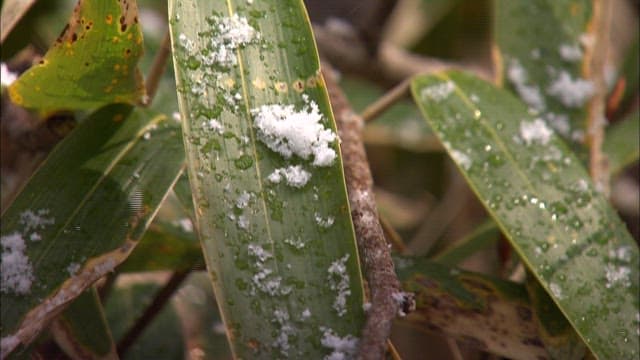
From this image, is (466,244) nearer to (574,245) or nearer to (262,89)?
(574,245)

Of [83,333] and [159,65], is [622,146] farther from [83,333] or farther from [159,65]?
[83,333]

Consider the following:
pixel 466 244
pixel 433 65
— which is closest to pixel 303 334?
pixel 466 244

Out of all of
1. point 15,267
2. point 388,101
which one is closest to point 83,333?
point 15,267

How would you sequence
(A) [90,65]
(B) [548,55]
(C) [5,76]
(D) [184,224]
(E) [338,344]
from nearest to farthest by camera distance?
1. (E) [338,344]
2. (A) [90,65]
3. (C) [5,76]
4. (D) [184,224]
5. (B) [548,55]

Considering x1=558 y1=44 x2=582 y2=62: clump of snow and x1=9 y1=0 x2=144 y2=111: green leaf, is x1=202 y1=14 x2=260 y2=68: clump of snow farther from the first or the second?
x1=558 y1=44 x2=582 y2=62: clump of snow

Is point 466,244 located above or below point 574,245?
below

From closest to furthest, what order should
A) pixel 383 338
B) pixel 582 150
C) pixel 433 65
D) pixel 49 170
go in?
pixel 383 338 → pixel 49 170 → pixel 582 150 → pixel 433 65
